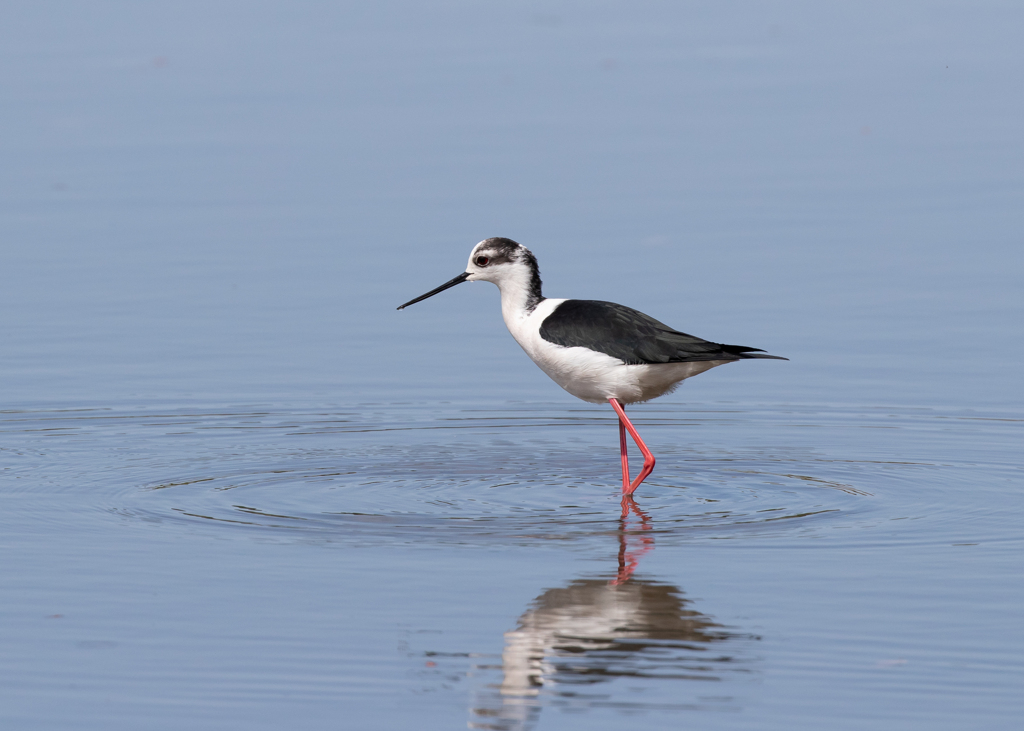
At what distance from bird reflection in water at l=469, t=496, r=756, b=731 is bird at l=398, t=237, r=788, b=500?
74.5 inches

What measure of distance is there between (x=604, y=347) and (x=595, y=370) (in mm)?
153

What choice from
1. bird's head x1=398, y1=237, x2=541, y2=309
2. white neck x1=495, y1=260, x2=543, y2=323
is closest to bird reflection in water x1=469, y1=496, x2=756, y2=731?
white neck x1=495, y1=260, x2=543, y2=323

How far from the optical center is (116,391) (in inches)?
436

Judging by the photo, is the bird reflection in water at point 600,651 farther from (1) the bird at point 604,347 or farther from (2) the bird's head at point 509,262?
(2) the bird's head at point 509,262

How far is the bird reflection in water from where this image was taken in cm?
605

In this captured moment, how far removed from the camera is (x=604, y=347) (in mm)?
9383

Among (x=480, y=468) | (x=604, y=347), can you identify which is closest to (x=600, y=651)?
(x=604, y=347)

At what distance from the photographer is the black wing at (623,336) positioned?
30.2ft

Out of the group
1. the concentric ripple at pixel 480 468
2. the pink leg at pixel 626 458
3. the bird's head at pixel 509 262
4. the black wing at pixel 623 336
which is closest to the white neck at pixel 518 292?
the bird's head at pixel 509 262

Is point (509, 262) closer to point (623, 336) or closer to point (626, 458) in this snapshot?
point (623, 336)

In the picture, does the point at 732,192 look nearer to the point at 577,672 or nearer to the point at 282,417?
the point at 282,417

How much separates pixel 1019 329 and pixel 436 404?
4230mm

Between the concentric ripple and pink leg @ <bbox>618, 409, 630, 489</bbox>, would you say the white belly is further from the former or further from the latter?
the concentric ripple

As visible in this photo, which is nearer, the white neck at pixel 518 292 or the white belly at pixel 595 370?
the white belly at pixel 595 370
